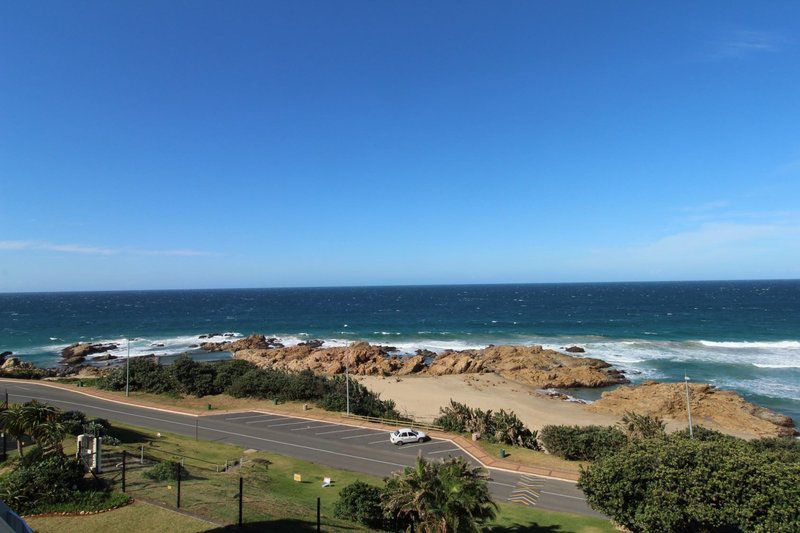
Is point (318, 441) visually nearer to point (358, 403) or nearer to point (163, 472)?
point (358, 403)

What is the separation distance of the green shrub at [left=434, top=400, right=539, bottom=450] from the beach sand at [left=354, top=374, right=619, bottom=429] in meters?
7.20

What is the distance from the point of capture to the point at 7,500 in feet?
47.5

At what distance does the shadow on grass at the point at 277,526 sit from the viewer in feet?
46.3

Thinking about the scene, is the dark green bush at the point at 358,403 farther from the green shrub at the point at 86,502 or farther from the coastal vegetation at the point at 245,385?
the green shrub at the point at 86,502

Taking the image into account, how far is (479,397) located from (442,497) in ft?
129

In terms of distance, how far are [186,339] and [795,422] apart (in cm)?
10119

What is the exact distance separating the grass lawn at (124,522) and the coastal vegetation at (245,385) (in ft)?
82.1

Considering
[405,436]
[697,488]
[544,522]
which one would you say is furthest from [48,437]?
[697,488]

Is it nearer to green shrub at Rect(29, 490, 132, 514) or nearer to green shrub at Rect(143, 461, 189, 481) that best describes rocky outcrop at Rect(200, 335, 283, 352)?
green shrub at Rect(143, 461, 189, 481)

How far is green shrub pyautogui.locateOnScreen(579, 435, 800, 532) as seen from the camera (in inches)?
488

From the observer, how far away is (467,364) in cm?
6662

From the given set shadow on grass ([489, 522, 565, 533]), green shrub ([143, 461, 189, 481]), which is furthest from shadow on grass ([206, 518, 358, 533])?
shadow on grass ([489, 522, 565, 533])

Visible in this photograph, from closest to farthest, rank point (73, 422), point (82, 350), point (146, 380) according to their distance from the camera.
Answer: point (73, 422)
point (146, 380)
point (82, 350)

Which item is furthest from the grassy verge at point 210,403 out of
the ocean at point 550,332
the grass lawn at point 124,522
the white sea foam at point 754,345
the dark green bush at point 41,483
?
the white sea foam at point 754,345
